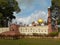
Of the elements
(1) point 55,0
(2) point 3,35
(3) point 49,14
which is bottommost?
(2) point 3,35

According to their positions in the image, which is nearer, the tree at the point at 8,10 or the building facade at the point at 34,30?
the building facade at the point at 34,30

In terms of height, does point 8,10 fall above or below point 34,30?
above

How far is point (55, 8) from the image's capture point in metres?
47.5

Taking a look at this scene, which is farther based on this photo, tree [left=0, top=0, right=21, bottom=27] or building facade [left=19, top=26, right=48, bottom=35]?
tree [left=0, top=0, right=21, bottom=27]

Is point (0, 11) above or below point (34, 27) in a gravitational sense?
above

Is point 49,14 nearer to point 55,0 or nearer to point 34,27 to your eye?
point 34,27

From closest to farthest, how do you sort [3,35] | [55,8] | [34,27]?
[3,35], [34,27], [55,8]

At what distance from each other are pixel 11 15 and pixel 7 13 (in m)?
1.54

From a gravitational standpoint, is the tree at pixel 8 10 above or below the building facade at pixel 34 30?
above

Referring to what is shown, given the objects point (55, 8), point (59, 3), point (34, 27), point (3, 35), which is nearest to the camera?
point (3, 35)

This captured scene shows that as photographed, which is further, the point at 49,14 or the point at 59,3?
the point at 59,3

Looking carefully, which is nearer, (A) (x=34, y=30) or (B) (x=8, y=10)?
(A) (x=34, y=30)

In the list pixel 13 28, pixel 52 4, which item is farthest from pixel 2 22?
pixel 13 28

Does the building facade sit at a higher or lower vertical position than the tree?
lower
